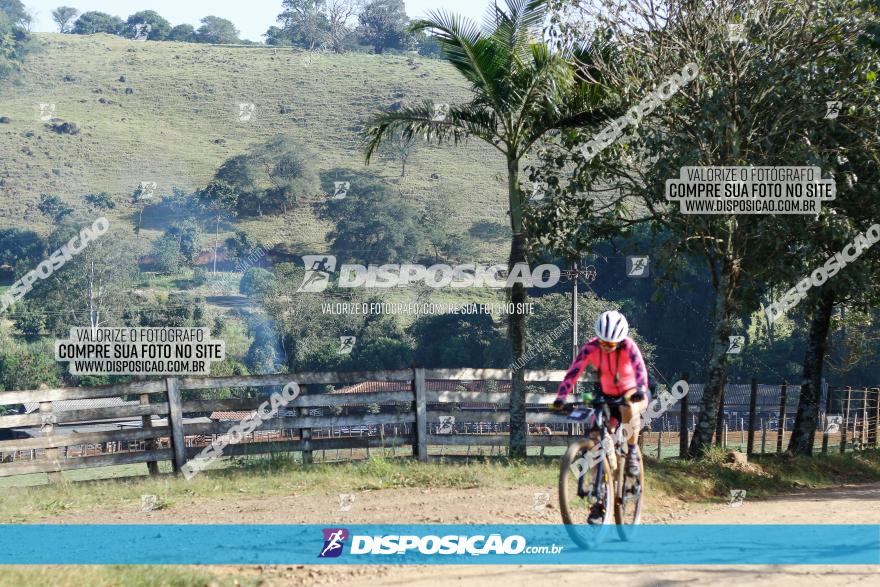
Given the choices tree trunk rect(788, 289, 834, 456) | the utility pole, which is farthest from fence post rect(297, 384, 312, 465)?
tree trunk rect(788, 289, 834, 456)

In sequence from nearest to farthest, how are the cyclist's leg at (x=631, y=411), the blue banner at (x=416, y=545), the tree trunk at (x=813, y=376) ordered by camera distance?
the blue banner at (x=416, y=545) → the cyclist's leg at (x=631, y=411) → the tree trunk at (x=813, y=376)

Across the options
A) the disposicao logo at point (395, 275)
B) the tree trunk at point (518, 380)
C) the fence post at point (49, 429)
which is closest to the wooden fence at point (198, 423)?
the fence post at point (49, 429)

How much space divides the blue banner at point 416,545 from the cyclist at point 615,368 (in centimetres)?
67

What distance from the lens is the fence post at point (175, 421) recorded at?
15406mm

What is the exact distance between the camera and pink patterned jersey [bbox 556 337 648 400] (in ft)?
31.2

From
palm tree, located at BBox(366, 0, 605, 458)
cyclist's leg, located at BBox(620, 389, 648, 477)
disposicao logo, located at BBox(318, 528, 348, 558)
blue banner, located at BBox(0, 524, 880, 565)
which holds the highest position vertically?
palm tree, located at BBox(366, 0, 605, 458)

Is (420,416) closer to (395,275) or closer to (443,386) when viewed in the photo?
(443,386)

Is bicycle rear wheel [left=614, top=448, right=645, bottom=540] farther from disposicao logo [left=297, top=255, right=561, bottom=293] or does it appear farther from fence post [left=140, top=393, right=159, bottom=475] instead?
disposicao logo [left=297, top=255, right=561, bottom=293]

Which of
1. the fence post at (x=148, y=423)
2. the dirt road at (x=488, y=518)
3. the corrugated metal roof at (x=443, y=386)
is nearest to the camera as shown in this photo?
the dirt road at (x=488, y=518)

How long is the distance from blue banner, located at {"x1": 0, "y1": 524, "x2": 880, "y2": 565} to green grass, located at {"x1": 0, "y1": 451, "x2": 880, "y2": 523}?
2.34 metres

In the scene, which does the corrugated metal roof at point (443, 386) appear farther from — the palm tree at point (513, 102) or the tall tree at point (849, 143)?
the palm tree at point (513, 102)

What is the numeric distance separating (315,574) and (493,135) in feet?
35.4

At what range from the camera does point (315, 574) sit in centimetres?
864

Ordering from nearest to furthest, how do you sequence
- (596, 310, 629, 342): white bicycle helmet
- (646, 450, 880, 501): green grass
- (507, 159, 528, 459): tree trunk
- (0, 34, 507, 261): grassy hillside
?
(596, 310, 629, 342): white bicycle helmet → (646, 450, 880, 501): green grass → (507, 159, 528, 459): tree trunk → (0, 34, 507, 261): grassy hillside
